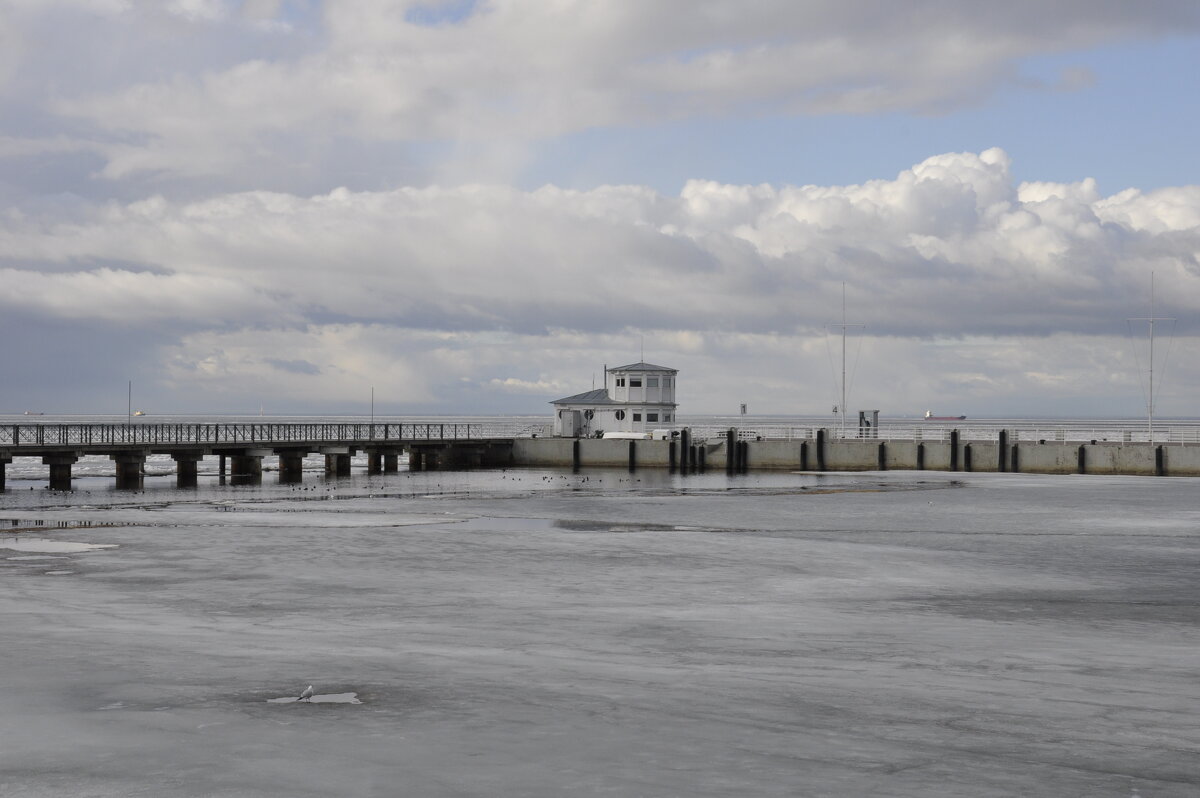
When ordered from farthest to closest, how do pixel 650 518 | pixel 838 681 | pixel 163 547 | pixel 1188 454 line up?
pixel 1188 454, pixel 650 518, pixel 163 547, pixel 838 681

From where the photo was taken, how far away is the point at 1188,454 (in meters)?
64.6

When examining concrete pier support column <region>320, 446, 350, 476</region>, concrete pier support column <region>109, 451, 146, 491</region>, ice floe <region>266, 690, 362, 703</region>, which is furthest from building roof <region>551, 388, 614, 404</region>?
ice floe <region>266, 690, 362, 703</region>

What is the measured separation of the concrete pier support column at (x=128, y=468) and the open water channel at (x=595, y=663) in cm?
3271

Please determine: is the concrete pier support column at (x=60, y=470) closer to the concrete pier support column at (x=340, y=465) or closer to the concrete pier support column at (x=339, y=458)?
the concrete pier support column at (x=339, y=458)

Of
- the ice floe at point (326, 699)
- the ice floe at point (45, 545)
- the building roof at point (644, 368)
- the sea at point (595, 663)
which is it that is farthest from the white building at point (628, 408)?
the ice floe at point (326, 699)

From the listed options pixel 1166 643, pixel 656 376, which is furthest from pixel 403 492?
pixel 1166 643

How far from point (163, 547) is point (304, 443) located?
4755 cm

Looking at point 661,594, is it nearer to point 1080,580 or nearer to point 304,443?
point 1080,580

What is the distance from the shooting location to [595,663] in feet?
44.3

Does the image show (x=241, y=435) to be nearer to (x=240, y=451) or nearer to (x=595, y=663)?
(x=240, y=451)

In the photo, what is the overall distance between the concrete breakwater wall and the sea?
37.0 m

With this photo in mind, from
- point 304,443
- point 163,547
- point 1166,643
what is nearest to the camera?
point 1166,643

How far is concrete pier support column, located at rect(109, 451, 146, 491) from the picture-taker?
63.1 m

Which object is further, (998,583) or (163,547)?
(163,547)
